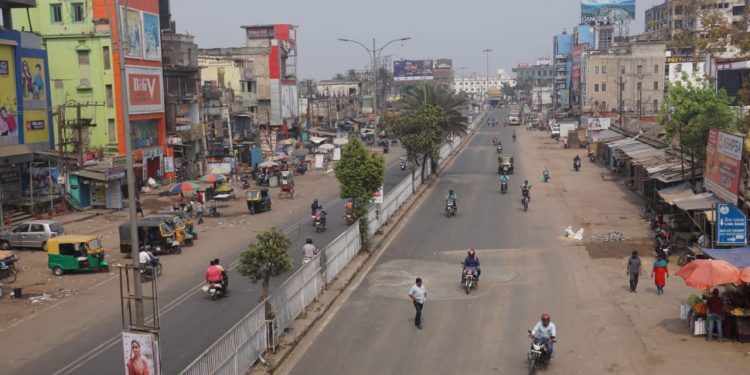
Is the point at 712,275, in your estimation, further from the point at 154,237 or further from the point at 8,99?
the point at 8,99

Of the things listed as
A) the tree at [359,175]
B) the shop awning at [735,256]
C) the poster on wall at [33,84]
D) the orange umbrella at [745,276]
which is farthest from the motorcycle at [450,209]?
the poster on wall at [33,84]

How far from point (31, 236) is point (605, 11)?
438 ft

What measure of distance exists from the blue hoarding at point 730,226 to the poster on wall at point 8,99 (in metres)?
33.5

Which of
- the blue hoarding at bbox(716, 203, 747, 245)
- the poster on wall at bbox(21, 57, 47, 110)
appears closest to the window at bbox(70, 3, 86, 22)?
the poster on wall at bbox(21, 57, 47, 110)

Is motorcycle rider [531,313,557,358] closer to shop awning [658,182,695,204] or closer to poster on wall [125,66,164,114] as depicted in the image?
shop awning [658,182,695,204]

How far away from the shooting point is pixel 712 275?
16891 mm

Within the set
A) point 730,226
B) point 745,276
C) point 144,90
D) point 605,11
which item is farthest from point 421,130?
point 605,11

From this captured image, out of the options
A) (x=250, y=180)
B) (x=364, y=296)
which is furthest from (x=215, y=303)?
(x=250, y=180)

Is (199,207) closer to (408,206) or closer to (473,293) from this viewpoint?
(408,206)

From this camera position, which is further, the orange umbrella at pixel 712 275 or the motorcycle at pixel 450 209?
the motorcycle at pixel 450 209

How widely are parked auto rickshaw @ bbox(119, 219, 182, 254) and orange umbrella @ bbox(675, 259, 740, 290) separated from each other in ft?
63.0

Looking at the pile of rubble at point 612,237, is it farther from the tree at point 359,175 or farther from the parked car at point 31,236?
the parked car at point 31,236

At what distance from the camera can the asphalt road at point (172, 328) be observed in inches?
660

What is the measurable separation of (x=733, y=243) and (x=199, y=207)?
80.8 feet
